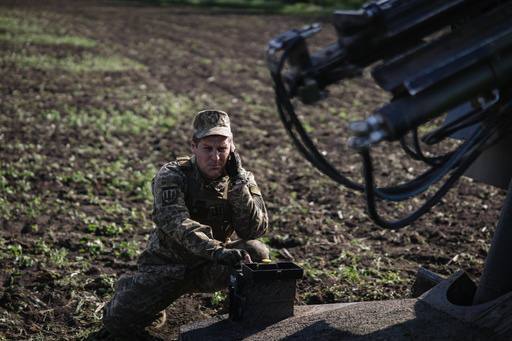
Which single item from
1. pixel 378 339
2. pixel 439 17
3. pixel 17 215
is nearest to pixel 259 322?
pixel 378 339

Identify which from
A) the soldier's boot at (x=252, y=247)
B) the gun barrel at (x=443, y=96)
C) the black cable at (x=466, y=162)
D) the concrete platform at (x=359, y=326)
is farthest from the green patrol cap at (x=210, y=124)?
the gun barrel at (x=443, y=96)

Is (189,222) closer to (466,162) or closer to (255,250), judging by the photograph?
(255,250)

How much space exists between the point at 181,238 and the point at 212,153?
534mm

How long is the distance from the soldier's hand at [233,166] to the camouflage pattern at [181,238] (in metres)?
0.06

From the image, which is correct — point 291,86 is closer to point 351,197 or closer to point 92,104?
point 351,197

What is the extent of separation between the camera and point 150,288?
4.56 m

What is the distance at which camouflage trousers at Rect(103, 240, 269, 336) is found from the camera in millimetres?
4551

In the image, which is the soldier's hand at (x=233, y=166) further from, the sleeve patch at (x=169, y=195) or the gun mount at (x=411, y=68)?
the gun mount at (x=411, y=68)

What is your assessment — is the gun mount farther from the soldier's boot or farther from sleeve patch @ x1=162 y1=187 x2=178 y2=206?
the soldier's boot

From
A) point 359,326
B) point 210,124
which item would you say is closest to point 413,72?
point 359,326

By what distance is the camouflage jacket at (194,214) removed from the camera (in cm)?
437

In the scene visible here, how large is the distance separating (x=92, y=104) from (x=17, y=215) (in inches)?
215

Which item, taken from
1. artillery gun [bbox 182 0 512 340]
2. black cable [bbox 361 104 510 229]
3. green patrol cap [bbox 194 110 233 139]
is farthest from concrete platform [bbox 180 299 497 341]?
green patrol cap [bbox 194 110 233 139]

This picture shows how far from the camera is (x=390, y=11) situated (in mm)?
2992
